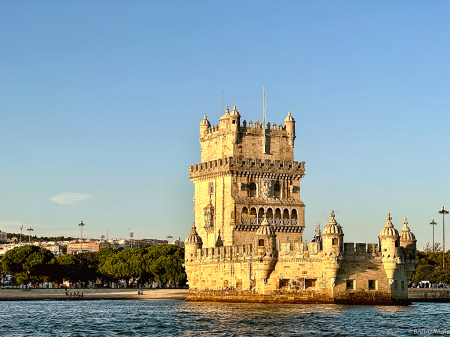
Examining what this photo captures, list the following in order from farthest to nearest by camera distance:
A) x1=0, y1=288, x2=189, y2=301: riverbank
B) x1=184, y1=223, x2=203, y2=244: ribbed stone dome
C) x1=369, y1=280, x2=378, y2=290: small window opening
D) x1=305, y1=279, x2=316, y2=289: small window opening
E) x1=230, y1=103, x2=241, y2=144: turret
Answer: x1=0, y1=288, x2=189, y2=301: riverbank → x1=230, y1=103, x2=241, y2=144: turret → x1=184, y1=223, x2=203, y2=244: ribbed stone dome → x1=369, y1=280, x2=378, y2=290: small window opening → x1=305, y1=279, x2=316, y2=289: small window opening

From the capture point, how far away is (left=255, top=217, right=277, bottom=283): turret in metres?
79.0

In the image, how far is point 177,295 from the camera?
106625mm

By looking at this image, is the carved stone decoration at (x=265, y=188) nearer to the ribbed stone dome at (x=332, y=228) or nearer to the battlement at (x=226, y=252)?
the battlement at (x=226, y=252)

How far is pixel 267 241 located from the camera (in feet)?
260

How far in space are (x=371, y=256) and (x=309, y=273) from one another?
613 cm

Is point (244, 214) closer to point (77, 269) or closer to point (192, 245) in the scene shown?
point (192, 245)

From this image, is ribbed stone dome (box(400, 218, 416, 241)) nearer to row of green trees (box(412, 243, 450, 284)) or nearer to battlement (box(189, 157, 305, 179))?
battlement (box(189, 157, 305, 179))

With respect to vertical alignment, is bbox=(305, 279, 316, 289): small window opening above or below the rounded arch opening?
below

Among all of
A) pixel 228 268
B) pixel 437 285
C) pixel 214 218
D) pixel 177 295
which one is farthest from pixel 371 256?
pixel 437 285

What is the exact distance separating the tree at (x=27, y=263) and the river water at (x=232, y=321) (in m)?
48.2

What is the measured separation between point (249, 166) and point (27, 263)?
171 ft

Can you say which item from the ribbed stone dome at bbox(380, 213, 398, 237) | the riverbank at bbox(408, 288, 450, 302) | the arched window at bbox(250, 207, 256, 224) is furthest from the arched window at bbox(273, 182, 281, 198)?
the riverbank at bbox(408, 288, 450, 302)

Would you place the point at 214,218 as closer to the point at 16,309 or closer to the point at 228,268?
the point at 228,268

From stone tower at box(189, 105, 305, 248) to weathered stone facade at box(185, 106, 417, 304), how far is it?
0.11 meters
